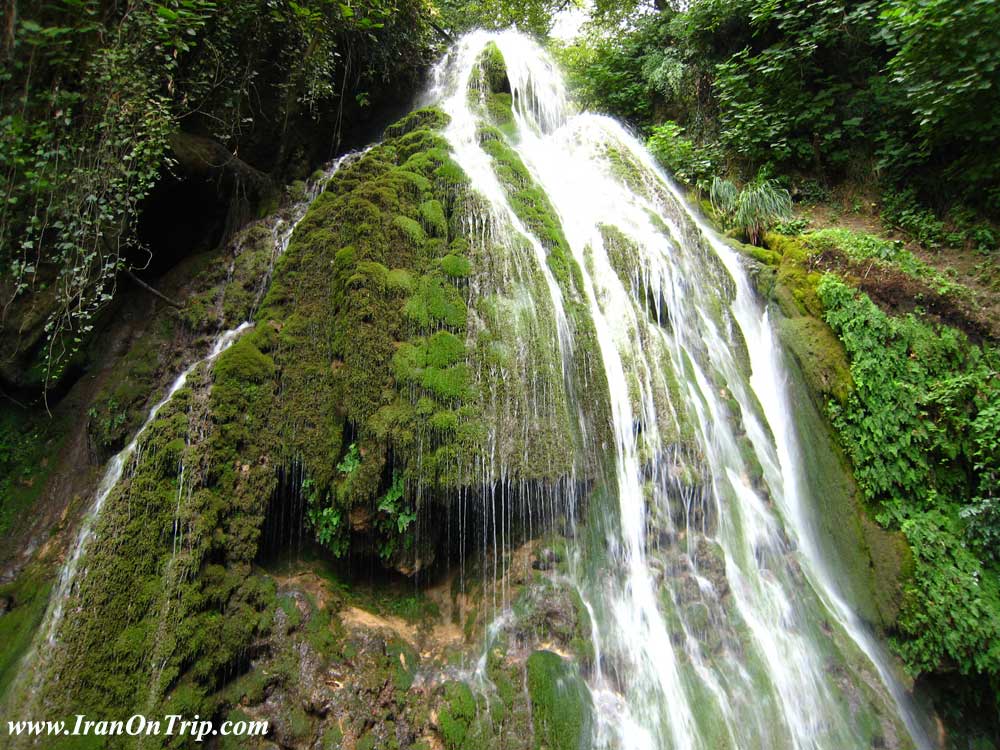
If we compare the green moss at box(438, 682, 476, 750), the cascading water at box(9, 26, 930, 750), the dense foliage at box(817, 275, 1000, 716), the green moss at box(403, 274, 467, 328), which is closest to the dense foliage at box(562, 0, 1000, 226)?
the dense foliage at box(817, 275, 1000, 716)

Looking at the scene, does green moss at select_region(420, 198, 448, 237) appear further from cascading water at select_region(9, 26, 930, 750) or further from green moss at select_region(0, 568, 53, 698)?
green moss at select_region(0, 568, 53, 698)

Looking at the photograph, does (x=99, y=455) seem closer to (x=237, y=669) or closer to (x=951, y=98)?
(x=237, y=669)

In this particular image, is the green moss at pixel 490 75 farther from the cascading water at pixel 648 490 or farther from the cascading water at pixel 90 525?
the cascading water at pixel 90 525

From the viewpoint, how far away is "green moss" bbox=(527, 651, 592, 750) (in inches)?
153

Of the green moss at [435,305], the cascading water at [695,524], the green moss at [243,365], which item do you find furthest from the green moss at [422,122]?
the green moss at [243,365]

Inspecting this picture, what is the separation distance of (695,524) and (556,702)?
2.30 meters

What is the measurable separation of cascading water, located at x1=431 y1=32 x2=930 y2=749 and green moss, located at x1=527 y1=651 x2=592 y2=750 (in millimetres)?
173

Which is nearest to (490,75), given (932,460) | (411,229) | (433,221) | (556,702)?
(433,221)

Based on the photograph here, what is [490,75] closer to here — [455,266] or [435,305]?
[455,266]

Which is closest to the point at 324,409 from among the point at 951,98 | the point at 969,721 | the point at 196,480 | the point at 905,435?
the point at 196,480

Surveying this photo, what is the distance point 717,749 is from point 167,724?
14.3 feet

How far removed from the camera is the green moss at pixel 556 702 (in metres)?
3.88

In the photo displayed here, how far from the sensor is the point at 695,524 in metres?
5.22

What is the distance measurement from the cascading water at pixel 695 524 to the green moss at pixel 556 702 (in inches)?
6.8
